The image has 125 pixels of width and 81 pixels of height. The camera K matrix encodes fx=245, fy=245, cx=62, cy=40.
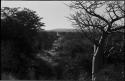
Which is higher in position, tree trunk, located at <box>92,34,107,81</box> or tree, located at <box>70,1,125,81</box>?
tree, located at <box>70,1,125,81</box>

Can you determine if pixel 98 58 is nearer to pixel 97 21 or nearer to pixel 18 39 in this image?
pixel 97 21

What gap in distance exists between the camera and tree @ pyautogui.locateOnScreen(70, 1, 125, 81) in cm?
486

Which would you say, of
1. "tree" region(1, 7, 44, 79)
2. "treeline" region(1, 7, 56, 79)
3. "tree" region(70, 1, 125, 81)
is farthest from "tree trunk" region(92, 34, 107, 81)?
"tree" region(1, 7, 44, 79)

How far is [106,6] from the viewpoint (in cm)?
491

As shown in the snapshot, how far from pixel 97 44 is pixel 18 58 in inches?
64.1

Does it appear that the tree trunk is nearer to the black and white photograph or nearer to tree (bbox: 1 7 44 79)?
the black and white photograph

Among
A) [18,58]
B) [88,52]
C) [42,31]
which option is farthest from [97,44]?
[18,58]

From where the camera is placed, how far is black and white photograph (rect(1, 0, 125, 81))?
4.89 meters

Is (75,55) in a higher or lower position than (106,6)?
lower

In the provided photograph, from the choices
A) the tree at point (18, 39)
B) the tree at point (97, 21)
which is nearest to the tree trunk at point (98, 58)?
the tree at point (97, 21)

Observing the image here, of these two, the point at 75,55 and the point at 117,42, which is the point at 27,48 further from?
the point at 117,42

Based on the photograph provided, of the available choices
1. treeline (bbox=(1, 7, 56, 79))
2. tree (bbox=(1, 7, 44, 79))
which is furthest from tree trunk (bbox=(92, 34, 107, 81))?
tree (bbox=(1, 7, 44, 79))

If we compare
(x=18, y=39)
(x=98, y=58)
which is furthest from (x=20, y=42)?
(x=98, y=58)

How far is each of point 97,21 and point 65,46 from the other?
0.95 m
